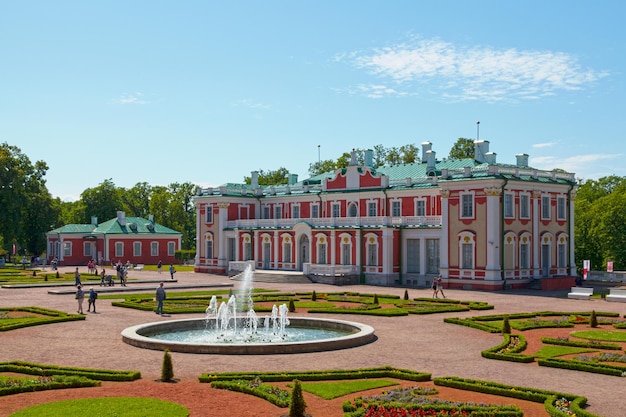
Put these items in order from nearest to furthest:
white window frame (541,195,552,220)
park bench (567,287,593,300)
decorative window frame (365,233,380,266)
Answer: park bench (567,287,593,300), white window frame (541,195,552,220), decorative window frame (365,233,380,266)

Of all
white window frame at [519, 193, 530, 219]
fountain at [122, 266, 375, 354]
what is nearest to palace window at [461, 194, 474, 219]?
white window frame at [519, 193, 530, 219]

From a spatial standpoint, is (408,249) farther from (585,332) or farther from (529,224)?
(585,332)

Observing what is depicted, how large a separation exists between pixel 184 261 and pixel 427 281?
42.3 meters

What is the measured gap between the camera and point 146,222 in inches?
3467

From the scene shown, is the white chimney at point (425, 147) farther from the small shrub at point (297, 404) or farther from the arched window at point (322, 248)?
the small shrub at point (297, 404)

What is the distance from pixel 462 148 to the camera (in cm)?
8688

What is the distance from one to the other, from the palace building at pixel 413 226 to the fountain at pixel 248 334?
76.6ft

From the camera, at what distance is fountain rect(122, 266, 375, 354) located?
22266mm

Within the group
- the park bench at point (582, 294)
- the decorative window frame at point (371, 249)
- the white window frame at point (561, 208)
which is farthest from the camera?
the decorative window frame at point (371, 249)

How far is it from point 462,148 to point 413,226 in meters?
35.0

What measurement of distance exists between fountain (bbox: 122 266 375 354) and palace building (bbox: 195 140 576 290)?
23334mm

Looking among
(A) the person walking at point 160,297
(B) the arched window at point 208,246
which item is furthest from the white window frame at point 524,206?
(B) the arched window at point 208,246

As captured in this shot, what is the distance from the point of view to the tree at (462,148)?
281ft

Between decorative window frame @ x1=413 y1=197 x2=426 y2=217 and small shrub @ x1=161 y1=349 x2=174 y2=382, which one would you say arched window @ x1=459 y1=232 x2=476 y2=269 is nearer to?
decorative window frame @ x1=413 y1=197 x2=426 y2=217
